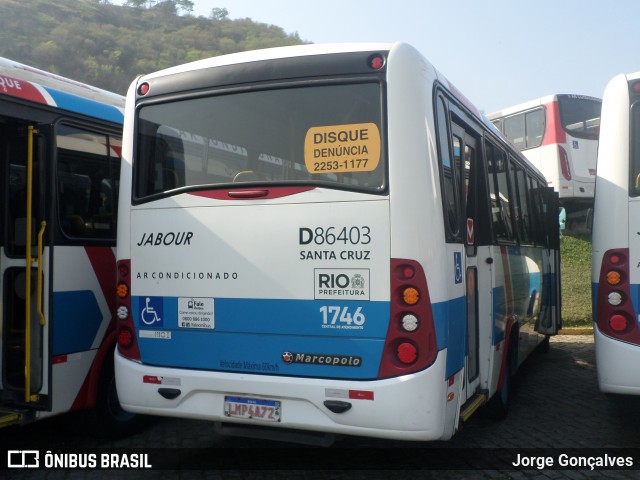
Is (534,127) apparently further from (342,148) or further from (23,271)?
(23,271)

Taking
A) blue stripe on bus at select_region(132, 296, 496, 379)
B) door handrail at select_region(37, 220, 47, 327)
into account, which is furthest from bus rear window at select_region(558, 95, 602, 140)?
door handrail at select_region(37, 220, 47, 327)

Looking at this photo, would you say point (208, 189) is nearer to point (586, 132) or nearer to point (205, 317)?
point (205, 317)

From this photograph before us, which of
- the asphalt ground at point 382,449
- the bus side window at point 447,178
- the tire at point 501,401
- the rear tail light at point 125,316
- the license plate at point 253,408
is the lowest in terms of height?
the asphalt ground at point 382,449

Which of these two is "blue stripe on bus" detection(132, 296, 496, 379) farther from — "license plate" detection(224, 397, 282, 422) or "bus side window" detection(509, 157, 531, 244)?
"bus side window" detection(509, 157, 531, 244)

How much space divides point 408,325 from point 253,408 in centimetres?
122

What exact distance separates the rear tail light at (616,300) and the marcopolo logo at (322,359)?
2407 mm

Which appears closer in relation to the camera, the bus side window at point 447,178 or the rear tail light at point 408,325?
the rear tail light at point 408,325

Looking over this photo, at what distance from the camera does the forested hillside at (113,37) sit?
64.0 m

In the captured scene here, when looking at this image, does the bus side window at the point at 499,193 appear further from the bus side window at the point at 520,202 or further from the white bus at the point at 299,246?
the white bus at the point at 299,246

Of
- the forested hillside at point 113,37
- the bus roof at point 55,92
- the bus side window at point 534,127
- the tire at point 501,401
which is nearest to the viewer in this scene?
the bus roof at point 55,92

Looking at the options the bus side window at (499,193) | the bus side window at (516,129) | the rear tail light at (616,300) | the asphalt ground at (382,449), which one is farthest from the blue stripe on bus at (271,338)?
the bus side window at (516,129)

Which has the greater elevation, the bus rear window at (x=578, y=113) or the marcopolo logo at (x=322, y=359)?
the bus rear window at (x=578, y=113)

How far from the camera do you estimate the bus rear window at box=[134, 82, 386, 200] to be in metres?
4.44

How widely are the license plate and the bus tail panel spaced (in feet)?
0.66
